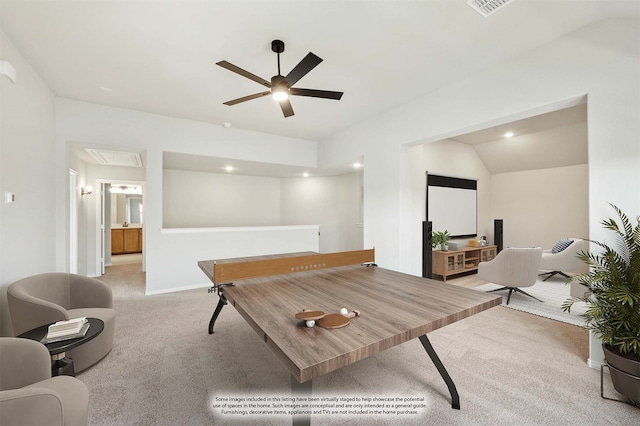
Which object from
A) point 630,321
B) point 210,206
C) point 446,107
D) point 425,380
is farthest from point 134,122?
point 630,321

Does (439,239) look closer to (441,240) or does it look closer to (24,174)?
(441,240)

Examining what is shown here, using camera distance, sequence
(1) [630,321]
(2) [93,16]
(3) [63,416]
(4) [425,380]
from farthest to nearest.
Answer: (2) [93,16] < (4) [425,380] < (1) [630,321] < (3) [63,416]

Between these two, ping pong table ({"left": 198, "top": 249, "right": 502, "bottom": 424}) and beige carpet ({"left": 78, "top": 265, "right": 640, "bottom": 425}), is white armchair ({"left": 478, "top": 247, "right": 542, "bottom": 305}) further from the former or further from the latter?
ping pong table ({"left": 198, "top": 249, "right": 502, "bottom": 424})

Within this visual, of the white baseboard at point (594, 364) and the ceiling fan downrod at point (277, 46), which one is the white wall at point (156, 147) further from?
the white baseboard at point (594, 364)

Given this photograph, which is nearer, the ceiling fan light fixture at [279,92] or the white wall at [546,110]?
the white wall at [546,110]

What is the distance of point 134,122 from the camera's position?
160 inches

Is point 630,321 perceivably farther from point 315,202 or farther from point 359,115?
point 315,202

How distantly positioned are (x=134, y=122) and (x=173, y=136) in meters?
0.53

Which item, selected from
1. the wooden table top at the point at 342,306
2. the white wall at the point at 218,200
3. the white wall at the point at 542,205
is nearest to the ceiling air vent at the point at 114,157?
the white wall at the point at 218,200

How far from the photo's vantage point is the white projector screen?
5.40m

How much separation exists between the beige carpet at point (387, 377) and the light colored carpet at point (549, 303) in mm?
304

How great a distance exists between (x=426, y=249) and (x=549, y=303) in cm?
167

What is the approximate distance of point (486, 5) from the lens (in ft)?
6.63

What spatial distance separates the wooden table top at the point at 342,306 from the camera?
100cm
